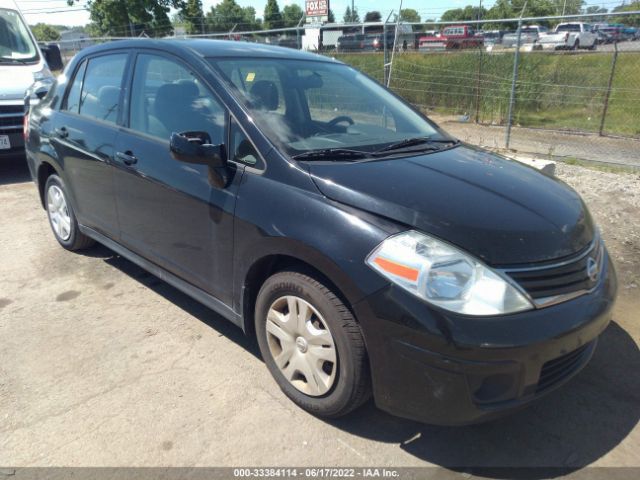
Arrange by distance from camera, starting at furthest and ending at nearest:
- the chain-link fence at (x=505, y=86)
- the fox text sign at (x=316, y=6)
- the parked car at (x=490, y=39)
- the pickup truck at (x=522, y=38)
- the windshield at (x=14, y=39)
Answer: the fox text sign at (x=316, y=6) < the parked car at (x=490, y=39) < the pickup truck at (x=522, y=38) < the chain-link fence at (x=505, y=86) < the windshield at (x=14, y=39)

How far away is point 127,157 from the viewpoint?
3.40 m

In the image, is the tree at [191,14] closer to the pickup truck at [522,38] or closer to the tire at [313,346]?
the pickup truck at [522,38]

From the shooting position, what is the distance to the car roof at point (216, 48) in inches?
126

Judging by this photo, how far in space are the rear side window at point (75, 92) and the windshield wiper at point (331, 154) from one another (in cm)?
247

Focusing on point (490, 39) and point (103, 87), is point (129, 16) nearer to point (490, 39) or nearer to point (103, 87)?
point (490, 39)

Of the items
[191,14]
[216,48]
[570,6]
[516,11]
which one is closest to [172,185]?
[216,48]

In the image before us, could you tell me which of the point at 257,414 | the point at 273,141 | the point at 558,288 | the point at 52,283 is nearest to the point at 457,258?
the point at 558,288

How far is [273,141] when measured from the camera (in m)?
2.65

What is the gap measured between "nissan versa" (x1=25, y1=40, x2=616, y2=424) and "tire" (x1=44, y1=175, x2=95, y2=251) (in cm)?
79

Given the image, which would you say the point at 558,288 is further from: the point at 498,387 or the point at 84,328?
the point at 84,328

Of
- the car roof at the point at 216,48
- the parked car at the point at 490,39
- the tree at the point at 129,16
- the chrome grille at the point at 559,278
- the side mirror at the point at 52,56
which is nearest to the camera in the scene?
→ the chrome grille at the point at 559,278

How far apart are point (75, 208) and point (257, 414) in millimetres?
2644

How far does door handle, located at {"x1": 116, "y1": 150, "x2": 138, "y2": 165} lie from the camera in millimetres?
3346

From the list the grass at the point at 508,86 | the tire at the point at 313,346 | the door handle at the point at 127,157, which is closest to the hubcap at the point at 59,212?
the door handle at the point at 127,157
